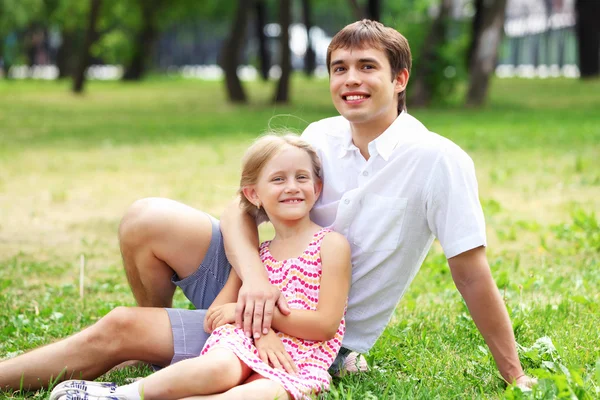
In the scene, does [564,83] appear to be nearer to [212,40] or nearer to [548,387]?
[548,387]

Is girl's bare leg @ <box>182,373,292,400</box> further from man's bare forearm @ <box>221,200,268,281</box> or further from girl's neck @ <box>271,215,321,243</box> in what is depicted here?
girl's neck @ <box>271,215,321,243</box>

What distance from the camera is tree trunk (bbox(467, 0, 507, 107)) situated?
715 inches

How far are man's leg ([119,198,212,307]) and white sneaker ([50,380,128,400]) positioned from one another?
0.57 metres

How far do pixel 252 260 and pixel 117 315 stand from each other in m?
0.51

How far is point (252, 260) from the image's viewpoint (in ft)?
11.0

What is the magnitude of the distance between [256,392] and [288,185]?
778 mm

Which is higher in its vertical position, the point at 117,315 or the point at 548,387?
the point at 117,315

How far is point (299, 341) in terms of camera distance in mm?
3232

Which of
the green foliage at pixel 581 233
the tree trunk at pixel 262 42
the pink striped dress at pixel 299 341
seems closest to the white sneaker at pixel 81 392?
the pink striped dress at pixel 299 341

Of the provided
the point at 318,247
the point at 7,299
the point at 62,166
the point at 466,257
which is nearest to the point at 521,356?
the point at 466,257

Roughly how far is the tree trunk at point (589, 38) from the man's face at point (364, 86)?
76.1 ft

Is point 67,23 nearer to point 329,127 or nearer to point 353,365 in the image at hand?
point 329,127

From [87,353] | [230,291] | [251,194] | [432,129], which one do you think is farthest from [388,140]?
[432,129]

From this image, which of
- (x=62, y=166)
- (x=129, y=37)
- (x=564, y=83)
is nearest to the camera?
(x=62, y=166)
